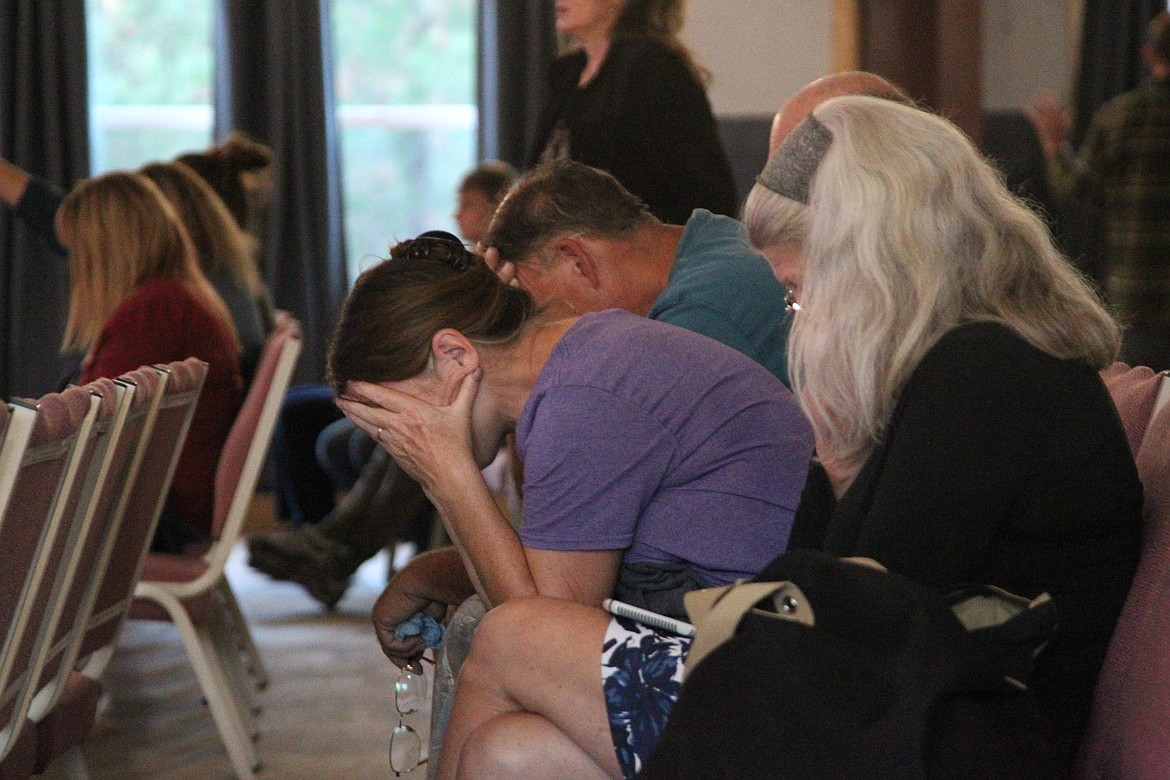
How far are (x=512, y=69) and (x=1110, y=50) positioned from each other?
2.09 meters

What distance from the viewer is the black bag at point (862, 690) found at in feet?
3.60

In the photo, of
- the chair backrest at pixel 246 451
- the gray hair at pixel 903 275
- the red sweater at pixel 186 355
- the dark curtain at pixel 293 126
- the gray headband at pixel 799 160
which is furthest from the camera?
the dark curtain at pixel 293 126

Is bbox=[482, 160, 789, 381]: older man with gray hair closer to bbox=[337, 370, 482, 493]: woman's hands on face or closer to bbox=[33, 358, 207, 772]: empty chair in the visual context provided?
bbox=[337, 370, 482, 493]: woman's hands on face

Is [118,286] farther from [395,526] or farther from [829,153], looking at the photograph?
[829,153]

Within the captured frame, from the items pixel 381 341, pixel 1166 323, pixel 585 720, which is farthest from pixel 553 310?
pixel 1166 323

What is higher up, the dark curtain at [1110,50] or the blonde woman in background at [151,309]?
the dark curtain at [1110,50]

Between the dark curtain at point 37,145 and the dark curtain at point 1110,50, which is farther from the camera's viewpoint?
the dark curtain at point 1110,50

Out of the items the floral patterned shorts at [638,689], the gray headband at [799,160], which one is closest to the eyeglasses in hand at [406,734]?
the floral patterned shorts at [638,689]

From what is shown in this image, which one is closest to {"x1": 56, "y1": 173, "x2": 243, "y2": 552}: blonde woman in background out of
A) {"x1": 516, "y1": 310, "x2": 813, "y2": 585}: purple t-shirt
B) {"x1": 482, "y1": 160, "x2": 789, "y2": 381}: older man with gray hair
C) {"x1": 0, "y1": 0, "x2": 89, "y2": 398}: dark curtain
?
{"x1": 482, "y1": 160, "x2": 789, "y2": 381}: older man with gray hair

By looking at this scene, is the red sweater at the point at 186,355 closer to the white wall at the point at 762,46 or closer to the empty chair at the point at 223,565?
the empty chair at the point at 223,565

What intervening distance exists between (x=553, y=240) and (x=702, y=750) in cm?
105

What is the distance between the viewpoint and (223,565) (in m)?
2.64

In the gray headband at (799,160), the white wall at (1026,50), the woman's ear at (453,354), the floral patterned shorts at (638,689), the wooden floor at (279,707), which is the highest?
the white wall at (1026,50)

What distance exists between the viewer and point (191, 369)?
2.23 metres
